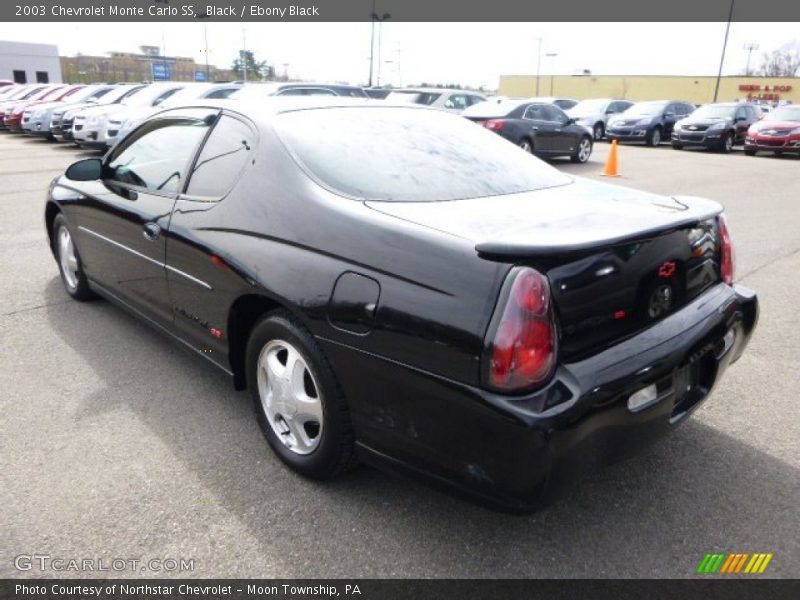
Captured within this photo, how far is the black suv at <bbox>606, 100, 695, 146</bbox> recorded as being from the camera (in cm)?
2178

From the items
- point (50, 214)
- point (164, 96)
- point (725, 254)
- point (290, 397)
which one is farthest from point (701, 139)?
point (290, 397)

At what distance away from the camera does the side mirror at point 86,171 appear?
4066 mm

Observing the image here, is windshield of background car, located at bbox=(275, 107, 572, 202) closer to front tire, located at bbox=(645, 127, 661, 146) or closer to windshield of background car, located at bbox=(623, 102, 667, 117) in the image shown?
front tire, located at bbox=(645, 127, 661, 146)

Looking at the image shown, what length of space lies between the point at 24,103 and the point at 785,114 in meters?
24.0

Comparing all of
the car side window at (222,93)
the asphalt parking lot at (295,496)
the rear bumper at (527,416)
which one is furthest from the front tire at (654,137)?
the rear bumper at (527,416)

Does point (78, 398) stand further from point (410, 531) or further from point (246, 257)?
point (410, 531)

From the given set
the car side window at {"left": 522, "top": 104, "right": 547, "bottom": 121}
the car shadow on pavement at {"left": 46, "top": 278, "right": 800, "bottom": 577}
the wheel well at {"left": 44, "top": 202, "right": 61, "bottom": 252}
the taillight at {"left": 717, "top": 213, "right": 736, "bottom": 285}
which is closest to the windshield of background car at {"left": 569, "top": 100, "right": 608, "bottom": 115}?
the car side window at {"left": 522, "top": 104, "right": 547, "bottom": 121}

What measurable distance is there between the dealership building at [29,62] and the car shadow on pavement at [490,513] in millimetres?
66775

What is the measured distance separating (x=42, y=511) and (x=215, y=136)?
186cm

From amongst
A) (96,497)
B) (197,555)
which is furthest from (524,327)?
(96,497)

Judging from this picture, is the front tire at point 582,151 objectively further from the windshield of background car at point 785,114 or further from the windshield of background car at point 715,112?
the windshield of background car at point 785,114

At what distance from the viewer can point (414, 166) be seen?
292 cm

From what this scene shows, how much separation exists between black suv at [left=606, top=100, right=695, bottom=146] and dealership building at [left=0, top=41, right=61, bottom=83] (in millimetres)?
55015

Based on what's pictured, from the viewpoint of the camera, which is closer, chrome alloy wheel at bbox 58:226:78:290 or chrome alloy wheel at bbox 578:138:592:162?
chrome alloy wheel at bbox 58:226:78:290
